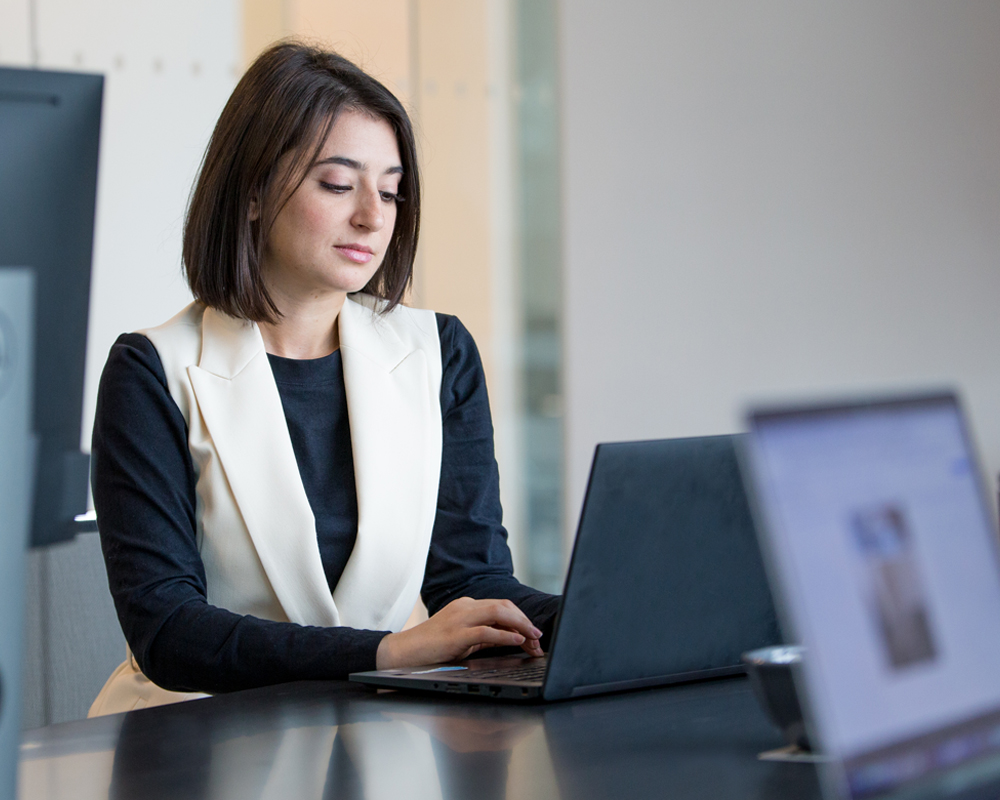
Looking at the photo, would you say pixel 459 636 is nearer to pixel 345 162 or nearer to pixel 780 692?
pixel 780 692

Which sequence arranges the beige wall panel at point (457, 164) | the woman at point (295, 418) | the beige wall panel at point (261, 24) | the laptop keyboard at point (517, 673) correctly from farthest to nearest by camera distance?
the beige wall panel at point (457, 164) < the beige wall panel at point (261, 24) < the woman at point (295, 418) < the laptop keyboard at point (517, 673)

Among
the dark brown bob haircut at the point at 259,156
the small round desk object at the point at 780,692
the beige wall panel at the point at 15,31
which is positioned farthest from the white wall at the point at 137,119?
the small round desk object at the point at 780,692

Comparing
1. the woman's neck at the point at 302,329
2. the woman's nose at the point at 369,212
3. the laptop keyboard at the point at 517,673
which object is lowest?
the laptop keyboard at the point at 517,673

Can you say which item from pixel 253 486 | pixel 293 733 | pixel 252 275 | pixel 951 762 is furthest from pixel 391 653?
pixel 951 762

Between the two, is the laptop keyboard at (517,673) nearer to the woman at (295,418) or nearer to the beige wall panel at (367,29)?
the woman at (295,418)

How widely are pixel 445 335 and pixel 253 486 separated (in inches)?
17.9

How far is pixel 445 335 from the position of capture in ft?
6.16

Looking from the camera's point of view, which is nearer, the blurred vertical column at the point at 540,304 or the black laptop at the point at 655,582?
the black laptop at the point at 655,582

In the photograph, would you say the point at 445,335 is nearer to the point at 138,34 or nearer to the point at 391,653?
the point at 391,653

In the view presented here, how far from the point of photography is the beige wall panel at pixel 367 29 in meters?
3.42

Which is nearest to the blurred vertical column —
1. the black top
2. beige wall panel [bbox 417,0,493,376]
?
beige wall panel [bbox 417,0,493,376]

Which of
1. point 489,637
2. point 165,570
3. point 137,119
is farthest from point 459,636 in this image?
point 137,119

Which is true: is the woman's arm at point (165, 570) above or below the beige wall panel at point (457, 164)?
below

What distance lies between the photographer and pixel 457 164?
12.1 ft
